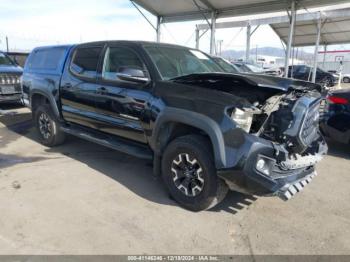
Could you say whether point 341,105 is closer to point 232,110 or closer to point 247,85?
point 247,85

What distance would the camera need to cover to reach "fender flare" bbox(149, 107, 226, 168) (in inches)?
133

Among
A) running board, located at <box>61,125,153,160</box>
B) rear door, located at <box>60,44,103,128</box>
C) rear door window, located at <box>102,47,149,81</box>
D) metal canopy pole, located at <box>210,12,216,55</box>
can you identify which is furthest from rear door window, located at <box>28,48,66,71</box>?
metal canopy pole, located at <box>210,12,216,55</box>

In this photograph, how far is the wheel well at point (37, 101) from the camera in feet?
20.9

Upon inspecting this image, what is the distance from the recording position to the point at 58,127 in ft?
20.1

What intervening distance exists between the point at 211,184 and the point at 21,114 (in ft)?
25.4

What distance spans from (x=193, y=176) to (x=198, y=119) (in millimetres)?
658

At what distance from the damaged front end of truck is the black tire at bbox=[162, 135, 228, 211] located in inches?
8.8

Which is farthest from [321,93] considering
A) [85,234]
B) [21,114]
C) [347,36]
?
[347,36]

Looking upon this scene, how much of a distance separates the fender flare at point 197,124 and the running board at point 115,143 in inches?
14.2

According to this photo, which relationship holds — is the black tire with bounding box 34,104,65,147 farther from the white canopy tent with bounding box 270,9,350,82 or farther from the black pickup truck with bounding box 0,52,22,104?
the white canopy tent with bounding box 270,9,350,82

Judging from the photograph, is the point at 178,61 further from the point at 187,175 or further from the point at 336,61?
the point at 336,61

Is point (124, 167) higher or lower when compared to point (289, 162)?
lower

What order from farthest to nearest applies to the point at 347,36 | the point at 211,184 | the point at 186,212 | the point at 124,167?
the point at 347,36 < the point at 124,167 < the point at 186,212 < the point at 211,184

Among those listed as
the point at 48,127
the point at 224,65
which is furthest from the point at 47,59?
the point at 224,65
